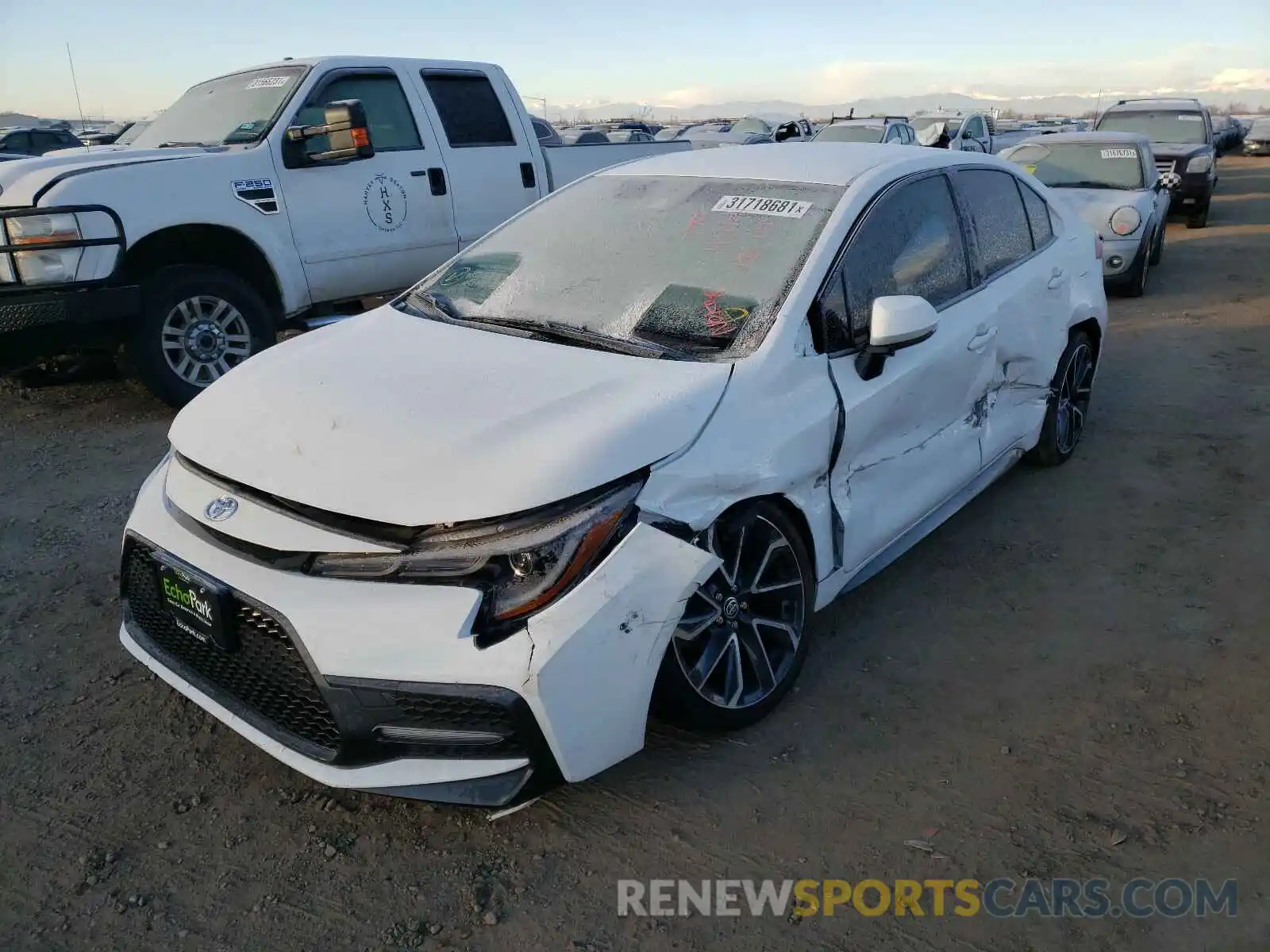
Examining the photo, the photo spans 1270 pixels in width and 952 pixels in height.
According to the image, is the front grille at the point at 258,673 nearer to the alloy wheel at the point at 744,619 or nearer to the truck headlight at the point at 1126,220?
the alloy wheel at the point at 744,619

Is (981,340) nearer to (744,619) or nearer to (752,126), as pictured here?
(744,619)

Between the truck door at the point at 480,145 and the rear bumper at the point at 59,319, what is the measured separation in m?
2.26

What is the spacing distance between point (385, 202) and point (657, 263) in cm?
353

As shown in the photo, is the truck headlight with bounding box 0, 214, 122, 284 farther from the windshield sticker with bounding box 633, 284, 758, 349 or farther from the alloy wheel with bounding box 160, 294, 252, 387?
the windshield sticker with bounding box 633, 284, 758, 349

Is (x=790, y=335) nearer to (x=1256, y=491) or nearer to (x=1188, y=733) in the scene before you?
(x=1188, y=733)

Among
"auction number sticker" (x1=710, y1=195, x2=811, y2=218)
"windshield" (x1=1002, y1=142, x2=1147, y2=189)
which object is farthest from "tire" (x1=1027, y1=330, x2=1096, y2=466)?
"windshield" (x1=1002, y1=142, x2=1147, y2=189)

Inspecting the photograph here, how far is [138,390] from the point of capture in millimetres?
6516

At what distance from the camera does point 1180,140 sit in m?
14.1

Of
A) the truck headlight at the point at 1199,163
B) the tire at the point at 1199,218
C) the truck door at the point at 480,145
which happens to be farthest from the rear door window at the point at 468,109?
the tire at the point at 1199,218

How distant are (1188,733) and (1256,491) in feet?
7.70

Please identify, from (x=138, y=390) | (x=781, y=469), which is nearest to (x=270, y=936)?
(x=781, y=469)

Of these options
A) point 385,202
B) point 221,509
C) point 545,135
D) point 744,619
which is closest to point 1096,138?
point 545,135

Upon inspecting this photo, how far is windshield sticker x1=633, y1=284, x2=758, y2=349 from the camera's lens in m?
2.98

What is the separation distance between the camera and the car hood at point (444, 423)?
2.35 meters
